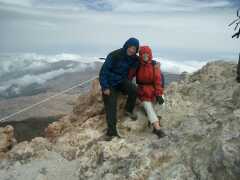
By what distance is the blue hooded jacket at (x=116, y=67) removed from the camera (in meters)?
14.4

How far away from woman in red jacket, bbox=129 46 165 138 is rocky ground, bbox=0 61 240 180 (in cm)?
67

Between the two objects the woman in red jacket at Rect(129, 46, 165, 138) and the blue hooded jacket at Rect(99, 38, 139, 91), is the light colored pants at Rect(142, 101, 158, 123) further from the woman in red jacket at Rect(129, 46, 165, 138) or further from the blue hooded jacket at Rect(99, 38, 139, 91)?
the blue hooded jacket at Rect(99, 38, 139, 91)

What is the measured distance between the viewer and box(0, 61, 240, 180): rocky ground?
38.3 ft

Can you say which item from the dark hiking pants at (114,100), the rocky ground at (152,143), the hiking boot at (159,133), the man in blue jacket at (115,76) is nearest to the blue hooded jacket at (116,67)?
the man in blue jacket at (115,76)

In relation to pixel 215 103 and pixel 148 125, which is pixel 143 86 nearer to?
pixel 148 125

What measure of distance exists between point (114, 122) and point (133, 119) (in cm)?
98

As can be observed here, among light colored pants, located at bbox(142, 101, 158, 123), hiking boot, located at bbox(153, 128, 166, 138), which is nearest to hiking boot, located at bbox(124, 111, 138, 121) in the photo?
light colored pants, located at bbox(142, 101, 158, 123)

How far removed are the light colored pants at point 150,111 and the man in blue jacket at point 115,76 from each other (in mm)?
490

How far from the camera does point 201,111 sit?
14.4 metres

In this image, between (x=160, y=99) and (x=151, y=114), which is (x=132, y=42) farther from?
(x=151, y=114)

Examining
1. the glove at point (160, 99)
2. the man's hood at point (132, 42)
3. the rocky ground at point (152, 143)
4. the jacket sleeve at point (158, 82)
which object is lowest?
the rocky ground at point (152, 143)

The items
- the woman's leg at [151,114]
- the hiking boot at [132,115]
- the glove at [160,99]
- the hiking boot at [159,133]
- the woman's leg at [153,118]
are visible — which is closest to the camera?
the hiking boot at [159,133]

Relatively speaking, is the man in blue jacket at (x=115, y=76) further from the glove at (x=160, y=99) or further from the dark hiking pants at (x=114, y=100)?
the glove at (x=160, y=99)

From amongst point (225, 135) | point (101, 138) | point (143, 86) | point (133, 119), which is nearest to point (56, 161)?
point (101, 138)
